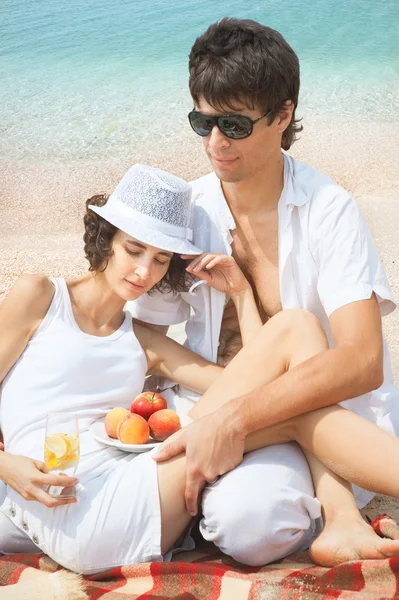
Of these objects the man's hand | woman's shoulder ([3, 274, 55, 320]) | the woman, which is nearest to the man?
the man's hand

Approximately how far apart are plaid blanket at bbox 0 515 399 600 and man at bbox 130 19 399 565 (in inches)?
3.9

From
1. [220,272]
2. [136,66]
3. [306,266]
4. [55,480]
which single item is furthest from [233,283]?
[136,66]

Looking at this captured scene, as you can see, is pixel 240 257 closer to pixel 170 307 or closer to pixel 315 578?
pixel 170 307

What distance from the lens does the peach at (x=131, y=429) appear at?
3055 mm

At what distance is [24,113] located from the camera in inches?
578

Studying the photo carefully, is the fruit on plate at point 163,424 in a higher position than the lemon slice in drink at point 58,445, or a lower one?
lower

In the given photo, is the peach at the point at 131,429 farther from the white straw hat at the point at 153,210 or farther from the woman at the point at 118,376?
the white straw hat at the point at 153,210

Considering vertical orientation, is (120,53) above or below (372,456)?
below

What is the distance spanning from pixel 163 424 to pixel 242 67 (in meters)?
1.50

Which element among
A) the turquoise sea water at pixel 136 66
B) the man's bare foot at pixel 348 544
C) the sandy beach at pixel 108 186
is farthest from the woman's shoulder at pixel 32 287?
the turquoise sea water at pixel 136 66

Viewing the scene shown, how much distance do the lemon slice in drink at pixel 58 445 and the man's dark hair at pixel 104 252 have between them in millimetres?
951

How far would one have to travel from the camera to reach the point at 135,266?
11.0 ft

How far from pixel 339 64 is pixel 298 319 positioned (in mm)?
14221

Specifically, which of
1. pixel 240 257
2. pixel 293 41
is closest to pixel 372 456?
pixel 240 257
